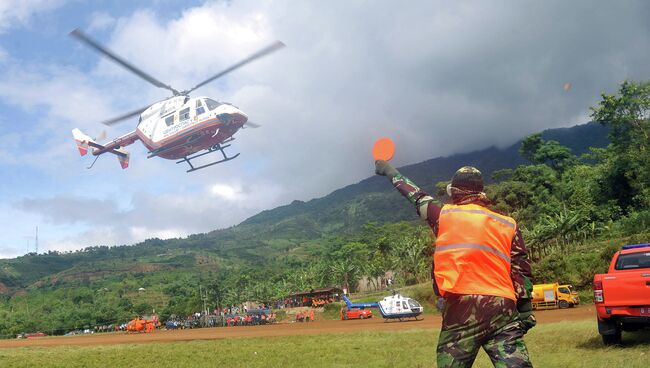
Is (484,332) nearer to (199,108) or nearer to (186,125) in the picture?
(199,108)

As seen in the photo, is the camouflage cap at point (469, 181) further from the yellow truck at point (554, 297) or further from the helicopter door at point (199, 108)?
the helicopter door at point (199, 108)

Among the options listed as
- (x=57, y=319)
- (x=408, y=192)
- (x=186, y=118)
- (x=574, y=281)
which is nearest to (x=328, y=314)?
(x=574, y=281)

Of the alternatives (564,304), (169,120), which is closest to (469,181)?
(564,304)

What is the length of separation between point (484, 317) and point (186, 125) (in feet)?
97.5

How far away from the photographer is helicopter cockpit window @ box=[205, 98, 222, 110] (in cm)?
3086

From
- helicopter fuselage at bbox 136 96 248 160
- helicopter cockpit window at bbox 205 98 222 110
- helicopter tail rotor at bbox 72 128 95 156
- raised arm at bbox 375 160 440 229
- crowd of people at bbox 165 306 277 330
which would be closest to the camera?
raised arm at bbox 375 160 440 229

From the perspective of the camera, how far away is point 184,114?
31.4 m

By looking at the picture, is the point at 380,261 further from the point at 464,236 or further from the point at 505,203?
the point at 464,236

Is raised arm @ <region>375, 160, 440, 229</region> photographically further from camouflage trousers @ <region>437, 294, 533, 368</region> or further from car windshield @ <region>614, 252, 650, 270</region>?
car windshield @ <region>614, 252, 650, 270</region>

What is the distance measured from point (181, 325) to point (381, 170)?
67.1 meters

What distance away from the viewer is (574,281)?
114 feet

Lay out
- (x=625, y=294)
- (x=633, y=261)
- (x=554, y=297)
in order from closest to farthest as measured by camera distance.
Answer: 1. (x=625, y=294)
2. (x=633, y=261)
3. (x=554, y=297)

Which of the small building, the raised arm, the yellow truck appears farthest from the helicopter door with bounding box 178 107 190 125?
the small building

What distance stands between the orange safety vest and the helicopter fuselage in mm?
27765
